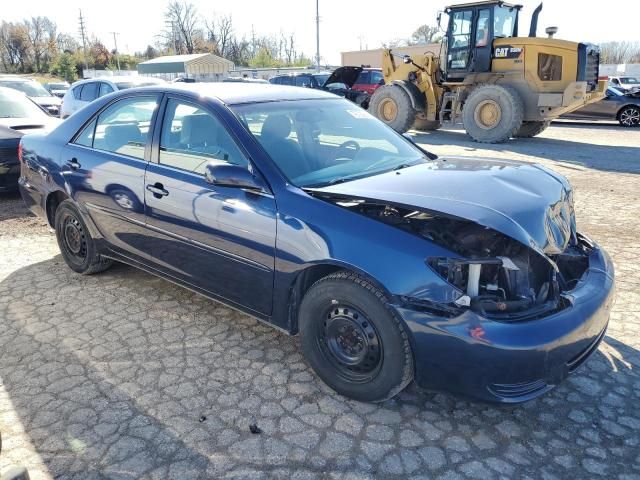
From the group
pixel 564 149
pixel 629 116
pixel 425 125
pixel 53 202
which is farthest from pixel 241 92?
pixel 629 116

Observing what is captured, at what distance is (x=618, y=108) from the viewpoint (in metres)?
16.9

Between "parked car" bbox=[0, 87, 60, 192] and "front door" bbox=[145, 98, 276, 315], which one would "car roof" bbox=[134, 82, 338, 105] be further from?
"parked car" bbox=[0, 87, 60, 192]

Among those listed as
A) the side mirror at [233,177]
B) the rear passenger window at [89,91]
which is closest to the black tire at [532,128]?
the rear passenger window at [89,91]

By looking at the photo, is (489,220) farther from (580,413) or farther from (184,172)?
(184,172)

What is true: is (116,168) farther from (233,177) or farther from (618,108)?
(618,108)

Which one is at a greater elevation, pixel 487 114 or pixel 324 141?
pixel 324 141

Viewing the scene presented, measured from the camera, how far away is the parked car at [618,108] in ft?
54.7

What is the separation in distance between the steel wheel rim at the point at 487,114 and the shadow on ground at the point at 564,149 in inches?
19.6

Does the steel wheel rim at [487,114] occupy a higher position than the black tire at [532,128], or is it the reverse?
the steel wheel rim at [487,114]

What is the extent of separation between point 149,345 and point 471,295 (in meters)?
2.13

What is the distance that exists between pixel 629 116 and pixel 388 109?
8446mm

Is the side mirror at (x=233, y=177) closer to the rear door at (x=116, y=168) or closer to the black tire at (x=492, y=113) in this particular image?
the rear door at (x=116, y=168)

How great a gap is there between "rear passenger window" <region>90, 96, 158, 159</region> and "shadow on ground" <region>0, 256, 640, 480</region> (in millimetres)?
1298

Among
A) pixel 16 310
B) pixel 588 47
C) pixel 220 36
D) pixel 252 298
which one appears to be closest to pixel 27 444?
pixel 252 298
